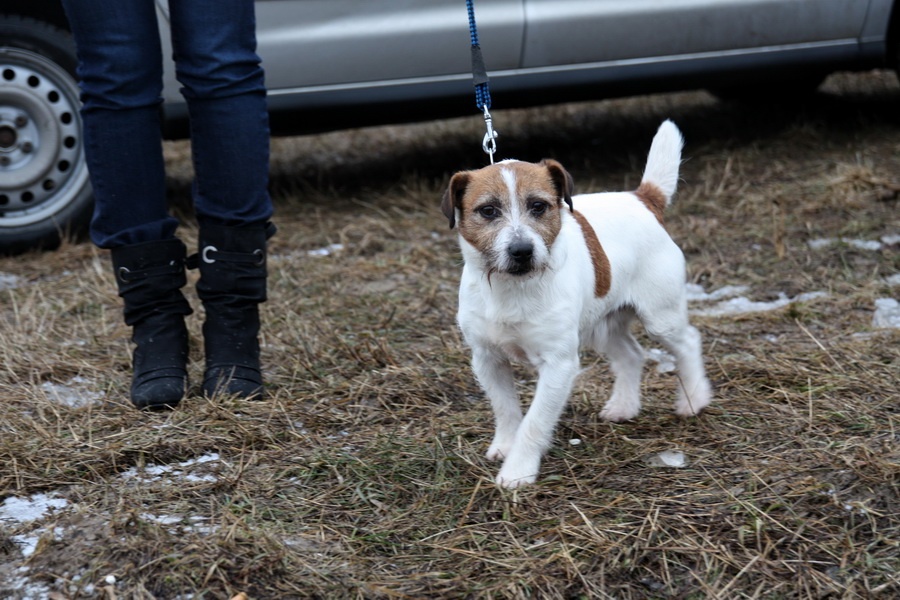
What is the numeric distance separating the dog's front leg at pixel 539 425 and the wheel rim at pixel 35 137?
9.16 feet

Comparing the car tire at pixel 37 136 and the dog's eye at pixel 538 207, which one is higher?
the dog's eye at pixel 538 207

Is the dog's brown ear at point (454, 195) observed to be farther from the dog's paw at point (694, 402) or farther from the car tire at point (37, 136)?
the car tire at point (37, 136)

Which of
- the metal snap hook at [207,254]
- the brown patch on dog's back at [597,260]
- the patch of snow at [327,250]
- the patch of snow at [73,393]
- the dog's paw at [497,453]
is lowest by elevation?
the patch of snow at [327,250]

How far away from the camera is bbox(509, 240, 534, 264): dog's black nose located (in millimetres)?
2629

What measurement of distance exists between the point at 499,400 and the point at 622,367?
49cm

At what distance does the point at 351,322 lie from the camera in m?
3.98

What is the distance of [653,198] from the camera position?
3246mm

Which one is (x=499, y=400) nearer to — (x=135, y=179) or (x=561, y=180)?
(x=561, y=180)

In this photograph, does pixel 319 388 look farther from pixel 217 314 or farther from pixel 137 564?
pixel 137 564

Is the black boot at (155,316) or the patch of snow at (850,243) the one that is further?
the patch of snow at (850,243)

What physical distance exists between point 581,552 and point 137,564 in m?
0.98

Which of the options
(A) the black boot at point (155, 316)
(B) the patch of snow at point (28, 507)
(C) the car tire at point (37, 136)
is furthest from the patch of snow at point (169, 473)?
(C) the car tire at point (37, 136)

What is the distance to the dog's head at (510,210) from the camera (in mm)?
2664

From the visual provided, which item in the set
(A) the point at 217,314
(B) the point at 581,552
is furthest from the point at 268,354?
(B) the point at 581,552
